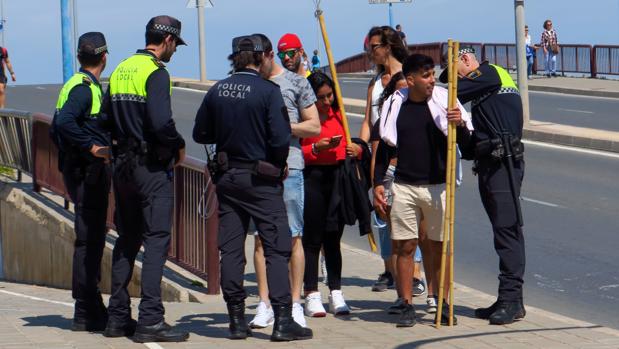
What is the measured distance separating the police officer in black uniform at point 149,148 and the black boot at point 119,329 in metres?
0.20

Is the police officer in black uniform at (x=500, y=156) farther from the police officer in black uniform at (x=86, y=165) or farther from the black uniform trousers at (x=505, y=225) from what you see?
the police officer in black uniform at (x=86, y=165)

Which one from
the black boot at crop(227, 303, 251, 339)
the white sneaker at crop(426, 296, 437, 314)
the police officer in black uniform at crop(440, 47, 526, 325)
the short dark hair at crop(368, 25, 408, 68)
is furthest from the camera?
the short dark hair at crop(368, 25, 408, 68)

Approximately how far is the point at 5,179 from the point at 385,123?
997cm

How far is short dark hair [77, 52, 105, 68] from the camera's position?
8562 millimetres

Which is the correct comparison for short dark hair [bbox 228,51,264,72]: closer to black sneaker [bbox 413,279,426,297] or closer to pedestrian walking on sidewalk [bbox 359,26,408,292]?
pedestrian walking on sidewalk [bbox 359,26,408,292]

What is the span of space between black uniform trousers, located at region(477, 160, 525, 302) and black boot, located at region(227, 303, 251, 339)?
1863mm

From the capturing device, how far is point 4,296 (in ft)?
39.7

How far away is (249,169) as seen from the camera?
803 centimetres

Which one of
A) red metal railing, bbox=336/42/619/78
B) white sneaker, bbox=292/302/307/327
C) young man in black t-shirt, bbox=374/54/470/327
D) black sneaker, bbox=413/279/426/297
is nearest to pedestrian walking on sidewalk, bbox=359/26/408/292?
black sneaker, bbox=413/279/426/297

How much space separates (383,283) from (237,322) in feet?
8.34

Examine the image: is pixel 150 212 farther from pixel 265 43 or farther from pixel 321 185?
pixel 321 185

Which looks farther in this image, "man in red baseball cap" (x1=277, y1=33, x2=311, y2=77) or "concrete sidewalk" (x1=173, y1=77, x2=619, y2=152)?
"concrete sidewalk" (x1=173, y1=77, x2=619, y2=152)

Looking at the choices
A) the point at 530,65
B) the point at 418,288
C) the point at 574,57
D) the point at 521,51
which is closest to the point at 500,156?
the point at 418,288

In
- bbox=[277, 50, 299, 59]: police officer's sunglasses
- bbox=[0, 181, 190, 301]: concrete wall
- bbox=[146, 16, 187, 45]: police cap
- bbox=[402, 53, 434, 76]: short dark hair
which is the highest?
bbox=[146, 16, 187, 45]: police cap
